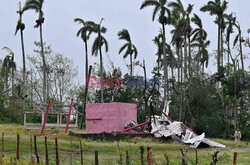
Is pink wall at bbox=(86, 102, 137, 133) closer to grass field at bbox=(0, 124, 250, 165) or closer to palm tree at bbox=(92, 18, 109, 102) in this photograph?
grass field at bbox=(0, 124, 250, 165)

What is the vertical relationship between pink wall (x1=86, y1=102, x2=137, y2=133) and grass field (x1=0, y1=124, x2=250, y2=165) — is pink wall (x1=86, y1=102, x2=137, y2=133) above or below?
above

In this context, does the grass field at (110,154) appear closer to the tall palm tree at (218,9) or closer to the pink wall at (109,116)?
the pink wall at (109,116)

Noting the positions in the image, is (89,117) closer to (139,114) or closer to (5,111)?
Answer: (139,114)

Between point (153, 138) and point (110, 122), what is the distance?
3728 millimetres

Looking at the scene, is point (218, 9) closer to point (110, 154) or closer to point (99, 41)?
point (99, 41)

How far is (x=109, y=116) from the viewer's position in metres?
21.3

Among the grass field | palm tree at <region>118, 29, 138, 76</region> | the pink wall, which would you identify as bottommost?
the grass field

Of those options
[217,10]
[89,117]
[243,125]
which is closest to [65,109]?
[89,117]

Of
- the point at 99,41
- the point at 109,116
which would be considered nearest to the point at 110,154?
the point at 109,116

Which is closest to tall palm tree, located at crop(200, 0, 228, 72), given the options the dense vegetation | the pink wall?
the dense vegetation

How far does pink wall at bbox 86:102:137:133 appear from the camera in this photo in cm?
2119

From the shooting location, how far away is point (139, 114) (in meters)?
30.4

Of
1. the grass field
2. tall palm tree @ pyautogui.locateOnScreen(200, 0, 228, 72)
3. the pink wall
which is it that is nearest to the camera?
the grass field

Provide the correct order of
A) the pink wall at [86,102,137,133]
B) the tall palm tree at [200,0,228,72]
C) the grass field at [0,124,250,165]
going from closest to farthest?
1. the grass field at [0,124,250,165]
2. the pink wall at [86,102,137,133]
3. the tall palm tree at [200,0,228,72]
